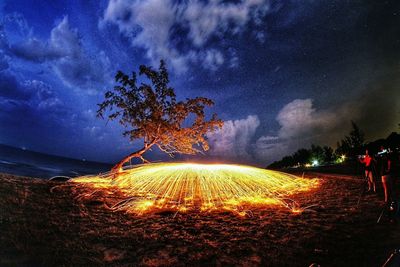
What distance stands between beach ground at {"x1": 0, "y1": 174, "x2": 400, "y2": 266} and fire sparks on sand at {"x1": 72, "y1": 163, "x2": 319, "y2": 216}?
35.4 inches

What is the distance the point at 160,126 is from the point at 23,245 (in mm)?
9859

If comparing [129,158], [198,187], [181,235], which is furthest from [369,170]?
[129,158]

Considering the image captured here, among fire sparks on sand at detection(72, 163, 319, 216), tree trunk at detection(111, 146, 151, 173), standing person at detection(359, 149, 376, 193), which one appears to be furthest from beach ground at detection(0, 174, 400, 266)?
tree trunk at detection(111, 146, 151, 173)

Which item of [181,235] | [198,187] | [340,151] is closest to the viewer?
[181,235]

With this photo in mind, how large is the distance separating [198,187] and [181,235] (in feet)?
20.3

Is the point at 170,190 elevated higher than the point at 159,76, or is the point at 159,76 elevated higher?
the point at 159,76

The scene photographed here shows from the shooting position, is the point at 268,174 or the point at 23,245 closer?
the point at 23,245

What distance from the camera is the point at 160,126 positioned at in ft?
46.8

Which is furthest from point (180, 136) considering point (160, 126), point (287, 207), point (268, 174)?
point (287, 207)

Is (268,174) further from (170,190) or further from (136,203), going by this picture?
(136,203)

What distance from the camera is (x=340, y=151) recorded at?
102 m

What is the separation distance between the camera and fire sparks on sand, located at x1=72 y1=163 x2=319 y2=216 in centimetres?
911

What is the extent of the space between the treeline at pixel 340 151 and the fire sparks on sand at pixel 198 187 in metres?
57.5

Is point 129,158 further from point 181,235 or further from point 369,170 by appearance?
point 369,170
